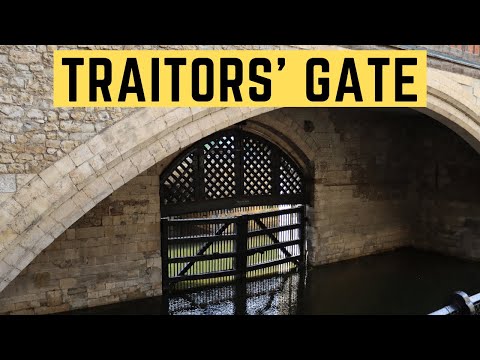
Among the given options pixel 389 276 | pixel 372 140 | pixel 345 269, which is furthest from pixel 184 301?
pixel 372 140

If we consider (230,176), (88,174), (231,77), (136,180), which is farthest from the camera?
(230,176)

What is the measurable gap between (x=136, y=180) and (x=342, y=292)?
3777 millimetres

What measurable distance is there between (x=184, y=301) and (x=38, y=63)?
4.31m

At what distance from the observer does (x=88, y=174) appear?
3744mm

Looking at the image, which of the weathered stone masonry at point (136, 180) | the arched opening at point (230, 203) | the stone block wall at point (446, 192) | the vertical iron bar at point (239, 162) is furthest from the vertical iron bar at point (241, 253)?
the stone block wall at point (446, 192)

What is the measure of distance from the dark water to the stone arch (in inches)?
108

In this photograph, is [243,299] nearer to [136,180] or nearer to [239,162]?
[239,162]

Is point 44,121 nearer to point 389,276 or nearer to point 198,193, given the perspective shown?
point 198,193

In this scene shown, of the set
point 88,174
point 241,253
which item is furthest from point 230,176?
point 88,174

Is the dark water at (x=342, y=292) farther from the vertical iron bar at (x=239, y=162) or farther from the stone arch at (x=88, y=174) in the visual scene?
the stone arch at (x=88, y=174)

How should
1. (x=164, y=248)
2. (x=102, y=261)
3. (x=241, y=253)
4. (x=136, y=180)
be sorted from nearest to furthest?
(x=102, y=261) < (x=136, y=180) < (x=164, y=248) < (x=241, y=253)

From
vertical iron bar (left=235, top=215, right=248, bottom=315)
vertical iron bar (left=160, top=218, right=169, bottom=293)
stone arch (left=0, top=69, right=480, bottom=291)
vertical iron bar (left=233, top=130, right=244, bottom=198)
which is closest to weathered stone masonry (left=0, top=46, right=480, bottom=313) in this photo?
stone arch (left=0, top=69, right=480, bottom=291)

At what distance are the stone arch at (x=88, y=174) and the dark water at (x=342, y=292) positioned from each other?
2.74 metres

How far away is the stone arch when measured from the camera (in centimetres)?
355
